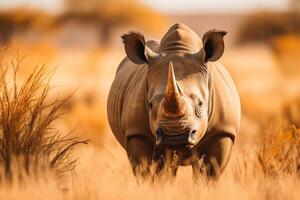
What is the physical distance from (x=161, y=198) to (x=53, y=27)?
1652 inches

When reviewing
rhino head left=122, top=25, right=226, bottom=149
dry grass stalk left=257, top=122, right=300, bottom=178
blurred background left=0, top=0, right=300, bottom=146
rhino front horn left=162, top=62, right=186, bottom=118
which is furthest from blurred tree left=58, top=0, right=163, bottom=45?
rhino front horn left=162, top=62, right=186, bottom=118

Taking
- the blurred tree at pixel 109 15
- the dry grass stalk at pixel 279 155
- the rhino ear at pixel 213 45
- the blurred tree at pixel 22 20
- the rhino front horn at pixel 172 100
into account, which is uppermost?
the blurred tree at pixel 109 15

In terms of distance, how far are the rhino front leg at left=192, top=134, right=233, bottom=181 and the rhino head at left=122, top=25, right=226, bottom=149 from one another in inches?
13.4

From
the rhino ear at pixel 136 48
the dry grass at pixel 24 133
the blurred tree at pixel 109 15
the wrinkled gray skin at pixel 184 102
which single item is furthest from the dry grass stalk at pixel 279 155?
the blurred tree at pixel 109 15

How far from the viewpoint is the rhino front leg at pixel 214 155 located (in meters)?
8.38

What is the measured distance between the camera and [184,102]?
25.3 feet

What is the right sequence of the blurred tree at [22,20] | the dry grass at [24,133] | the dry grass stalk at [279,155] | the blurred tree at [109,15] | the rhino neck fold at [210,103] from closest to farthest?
the dry grass at [24,133] < the rhino neck fold at [210,103] < the dry grass stalk at [279,155] < the blurred tree at [22,20] < the blurred tree at [109,15]

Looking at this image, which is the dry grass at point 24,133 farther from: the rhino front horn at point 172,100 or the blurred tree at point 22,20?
the blurred tree at point 22,20

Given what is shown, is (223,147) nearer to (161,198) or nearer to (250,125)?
(161,198)

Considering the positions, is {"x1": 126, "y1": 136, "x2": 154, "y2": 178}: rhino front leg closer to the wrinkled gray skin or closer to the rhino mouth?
the wrinkled gray skin

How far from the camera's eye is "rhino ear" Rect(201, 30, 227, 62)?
834cm

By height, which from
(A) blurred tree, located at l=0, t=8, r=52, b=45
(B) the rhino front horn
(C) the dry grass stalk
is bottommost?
(C) the dry grass stalk

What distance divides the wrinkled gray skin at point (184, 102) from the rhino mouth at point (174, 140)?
0.10 meters

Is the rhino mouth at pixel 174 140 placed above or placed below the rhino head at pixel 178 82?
below
